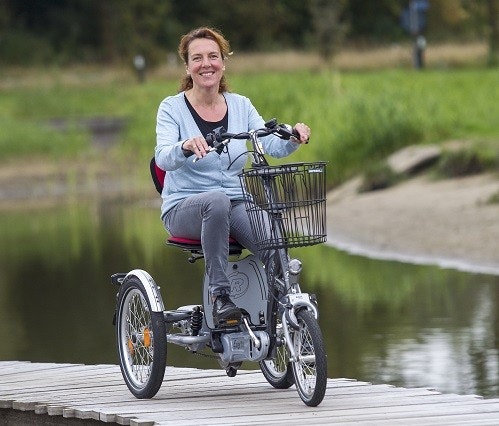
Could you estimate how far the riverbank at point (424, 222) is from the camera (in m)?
15.0

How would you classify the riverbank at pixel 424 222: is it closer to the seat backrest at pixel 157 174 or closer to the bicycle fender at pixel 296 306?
the seat backrest at pixel 157 174

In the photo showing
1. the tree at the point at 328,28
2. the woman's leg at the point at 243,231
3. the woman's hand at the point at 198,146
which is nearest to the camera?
the woman's hand at the point at 198,146

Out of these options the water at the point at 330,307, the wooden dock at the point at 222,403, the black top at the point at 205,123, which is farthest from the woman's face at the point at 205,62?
the water at the point at 330,307

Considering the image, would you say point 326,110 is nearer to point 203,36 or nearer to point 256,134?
point 203,36

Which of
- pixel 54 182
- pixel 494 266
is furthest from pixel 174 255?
pixel 54 182

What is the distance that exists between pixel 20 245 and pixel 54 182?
32.1ft

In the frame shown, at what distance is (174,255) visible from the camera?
16.6 meters

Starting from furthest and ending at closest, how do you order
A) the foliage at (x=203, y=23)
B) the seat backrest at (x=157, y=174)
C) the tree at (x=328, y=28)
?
the foliage at (x=203, y=23), the tree at (x=328, y=28), the seat backrest at (x=157, y=174)

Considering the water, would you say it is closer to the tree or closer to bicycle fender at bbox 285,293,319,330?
bicycle fender at bbox 285,293,319,330

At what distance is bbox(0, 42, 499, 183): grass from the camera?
2286cm

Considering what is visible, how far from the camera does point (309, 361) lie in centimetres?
621

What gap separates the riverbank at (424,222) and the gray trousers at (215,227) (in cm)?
727

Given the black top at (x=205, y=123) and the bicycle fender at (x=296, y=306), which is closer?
the bicycle fender at (x=296, y=306)

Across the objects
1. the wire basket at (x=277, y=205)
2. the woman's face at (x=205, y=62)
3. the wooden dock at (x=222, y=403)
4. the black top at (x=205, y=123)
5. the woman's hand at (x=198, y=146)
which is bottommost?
the wooden dock at (x=222, y=403)
